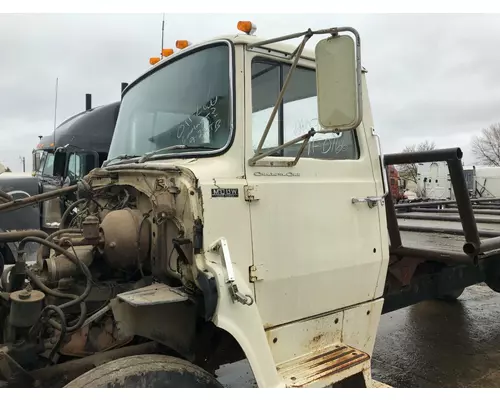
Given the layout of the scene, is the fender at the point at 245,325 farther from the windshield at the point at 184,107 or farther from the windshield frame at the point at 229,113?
the windshield at the point at 184,107

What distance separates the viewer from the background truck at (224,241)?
2164 millimetres

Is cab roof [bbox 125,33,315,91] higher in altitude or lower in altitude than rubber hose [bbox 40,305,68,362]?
higher

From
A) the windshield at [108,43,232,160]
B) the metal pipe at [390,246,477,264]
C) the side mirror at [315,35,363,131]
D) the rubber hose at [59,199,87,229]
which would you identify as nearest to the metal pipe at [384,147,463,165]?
the metal pipe at [390,246,477,264]

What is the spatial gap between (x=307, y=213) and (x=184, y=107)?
0.97m

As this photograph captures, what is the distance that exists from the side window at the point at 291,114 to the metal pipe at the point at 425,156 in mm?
691

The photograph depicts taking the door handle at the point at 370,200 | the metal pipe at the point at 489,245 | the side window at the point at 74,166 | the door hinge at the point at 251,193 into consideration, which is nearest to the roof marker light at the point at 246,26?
the door hinge at the point at 251,193

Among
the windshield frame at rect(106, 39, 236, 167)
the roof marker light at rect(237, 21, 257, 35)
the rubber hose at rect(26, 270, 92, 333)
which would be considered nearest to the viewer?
the rubber hose at rect(26, 270, 92, 333)

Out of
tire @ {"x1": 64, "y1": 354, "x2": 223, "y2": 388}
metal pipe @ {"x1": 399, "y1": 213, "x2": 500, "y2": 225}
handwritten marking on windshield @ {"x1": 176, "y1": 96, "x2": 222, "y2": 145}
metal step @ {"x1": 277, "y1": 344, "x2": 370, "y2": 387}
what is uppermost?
handwritten marking on windshield @ {"x1": 176, "y1": 96, "x2": 222, "y2": 145}

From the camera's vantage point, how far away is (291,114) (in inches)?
109

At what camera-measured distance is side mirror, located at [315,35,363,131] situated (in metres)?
2.07

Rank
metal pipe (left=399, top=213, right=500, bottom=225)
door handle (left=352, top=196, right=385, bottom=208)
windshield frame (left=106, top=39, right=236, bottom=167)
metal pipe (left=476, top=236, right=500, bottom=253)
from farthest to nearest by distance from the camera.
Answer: metal pipe (left=399, top=213, right=500, bottom=225) < metal pipe (left=476, top=236, right=500, bottom=253) < door handle (left=352, top=196, right=385, bottom=208) < windshield frame (left=106, top=39, right=236, bottom=167)

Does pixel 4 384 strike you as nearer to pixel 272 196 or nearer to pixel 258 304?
pixel 258 304

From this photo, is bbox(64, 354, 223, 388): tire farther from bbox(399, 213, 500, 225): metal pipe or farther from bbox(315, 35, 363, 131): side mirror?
bbox(399, 213, 500, 225): metal pipe

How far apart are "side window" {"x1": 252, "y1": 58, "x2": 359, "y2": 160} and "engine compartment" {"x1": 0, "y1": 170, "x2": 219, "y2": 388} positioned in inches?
25.1
